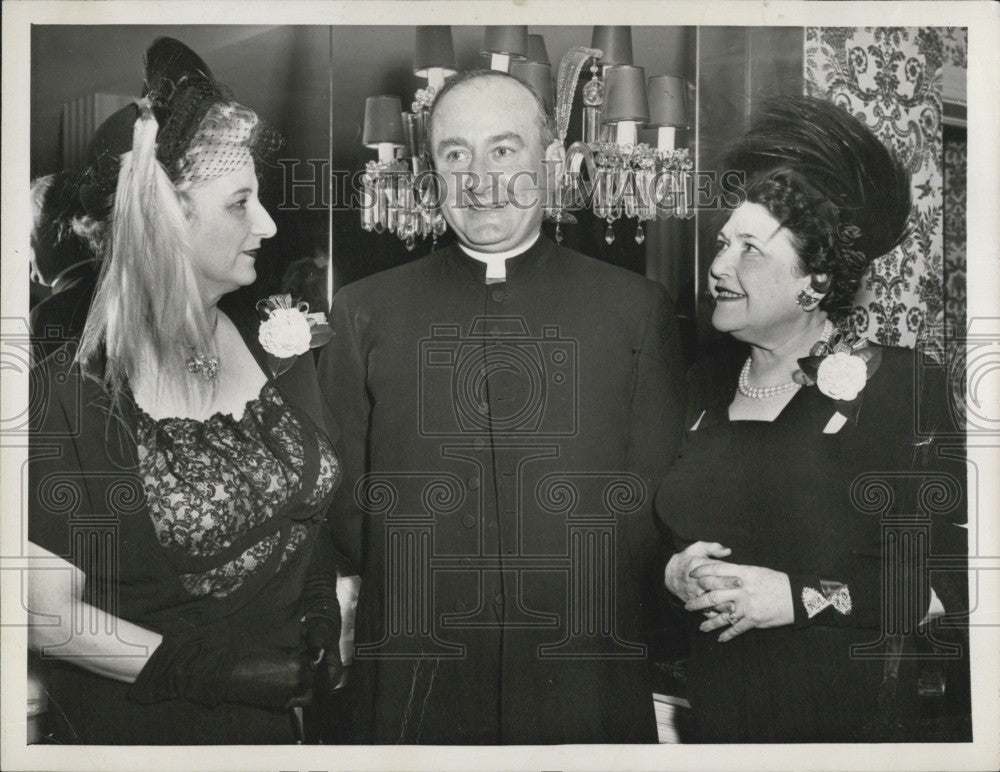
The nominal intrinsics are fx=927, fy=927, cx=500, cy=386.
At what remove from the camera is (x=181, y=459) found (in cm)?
224

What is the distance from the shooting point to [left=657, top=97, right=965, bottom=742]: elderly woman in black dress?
2248 mm

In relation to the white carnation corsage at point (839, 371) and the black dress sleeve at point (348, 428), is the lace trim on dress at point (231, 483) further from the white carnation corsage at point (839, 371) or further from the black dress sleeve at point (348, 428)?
the white carnation corsage at point (839, 371)

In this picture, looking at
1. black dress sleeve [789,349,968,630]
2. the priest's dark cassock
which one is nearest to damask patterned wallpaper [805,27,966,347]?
black dress sleeve [789,349,968,630]

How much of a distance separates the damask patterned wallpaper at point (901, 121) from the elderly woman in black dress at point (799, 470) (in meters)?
0.05

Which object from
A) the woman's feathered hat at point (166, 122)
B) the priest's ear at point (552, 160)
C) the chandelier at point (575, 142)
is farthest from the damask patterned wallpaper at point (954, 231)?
the woman's feathered hat at point (166, 122)

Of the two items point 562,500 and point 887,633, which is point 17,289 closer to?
point 562,500

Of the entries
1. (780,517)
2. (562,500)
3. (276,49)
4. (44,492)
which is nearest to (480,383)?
A: (562,500)

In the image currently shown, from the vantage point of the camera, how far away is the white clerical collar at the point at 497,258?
2.28 m

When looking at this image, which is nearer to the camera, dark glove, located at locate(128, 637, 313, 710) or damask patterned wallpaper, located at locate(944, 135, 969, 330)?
dark glove, located at locate(128, 637, 313, 710)

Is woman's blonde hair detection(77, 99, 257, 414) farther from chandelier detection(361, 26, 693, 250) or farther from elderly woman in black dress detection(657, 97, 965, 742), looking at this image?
elderly woman in black dress detection(657, 97, 965, 742)

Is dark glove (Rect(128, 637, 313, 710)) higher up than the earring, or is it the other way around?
the earring

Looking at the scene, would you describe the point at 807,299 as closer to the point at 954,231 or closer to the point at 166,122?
the point at 954,231

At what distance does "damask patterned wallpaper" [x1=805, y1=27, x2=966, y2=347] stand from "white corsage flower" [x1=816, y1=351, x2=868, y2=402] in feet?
0.28

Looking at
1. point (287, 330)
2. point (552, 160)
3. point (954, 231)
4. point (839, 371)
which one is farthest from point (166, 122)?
point (954, 231)
